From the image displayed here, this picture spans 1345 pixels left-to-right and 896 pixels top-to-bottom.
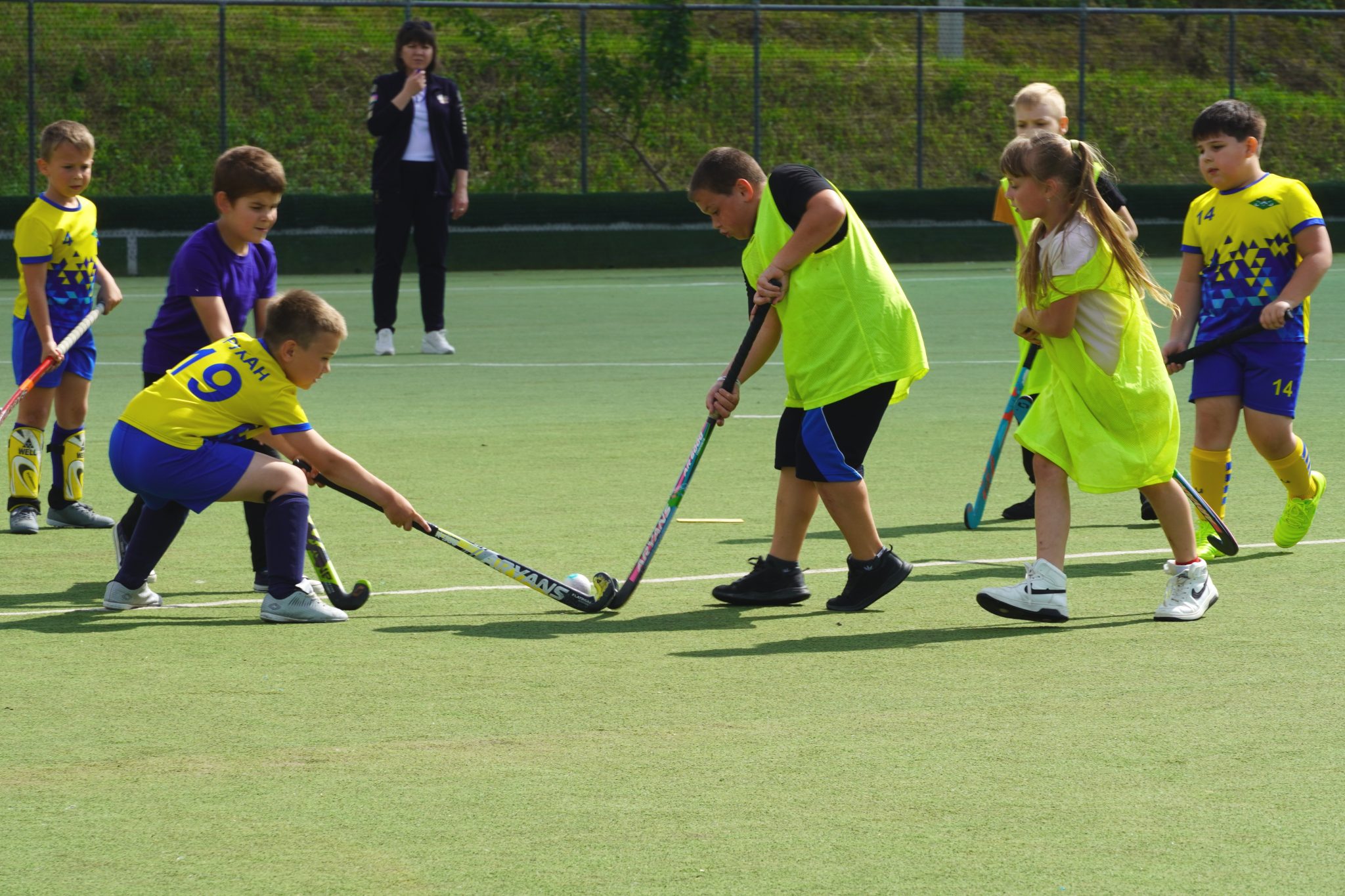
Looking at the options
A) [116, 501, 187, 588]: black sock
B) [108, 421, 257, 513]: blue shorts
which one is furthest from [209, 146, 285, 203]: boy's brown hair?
[116, 501, 187, 588]: black sock

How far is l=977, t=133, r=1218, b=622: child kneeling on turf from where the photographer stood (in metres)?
5.38

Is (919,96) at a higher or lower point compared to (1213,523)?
higher

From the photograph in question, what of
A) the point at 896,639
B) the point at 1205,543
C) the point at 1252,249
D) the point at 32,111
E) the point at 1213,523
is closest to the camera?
the point at 896,639

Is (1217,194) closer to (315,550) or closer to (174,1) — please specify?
(315,550)

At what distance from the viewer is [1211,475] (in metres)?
6.56

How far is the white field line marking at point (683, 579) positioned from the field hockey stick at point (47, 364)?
5.46 feet

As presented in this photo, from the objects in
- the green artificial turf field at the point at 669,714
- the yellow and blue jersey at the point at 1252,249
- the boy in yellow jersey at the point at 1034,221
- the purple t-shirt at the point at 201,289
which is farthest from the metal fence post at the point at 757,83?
the purple t-shirt at the point at 201,289

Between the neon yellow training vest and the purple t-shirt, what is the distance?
5.62ft

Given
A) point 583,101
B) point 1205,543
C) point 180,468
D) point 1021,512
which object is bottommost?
point 1021,512

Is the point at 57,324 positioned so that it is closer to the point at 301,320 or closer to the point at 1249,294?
the point at 301,320

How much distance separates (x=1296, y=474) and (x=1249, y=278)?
A: 0.68 metres

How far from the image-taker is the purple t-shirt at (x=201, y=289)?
20.0ft

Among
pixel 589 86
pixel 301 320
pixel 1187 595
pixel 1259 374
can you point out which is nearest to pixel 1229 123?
pixel 1259 374

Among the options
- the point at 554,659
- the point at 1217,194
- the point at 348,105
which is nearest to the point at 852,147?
the point at 348,105
